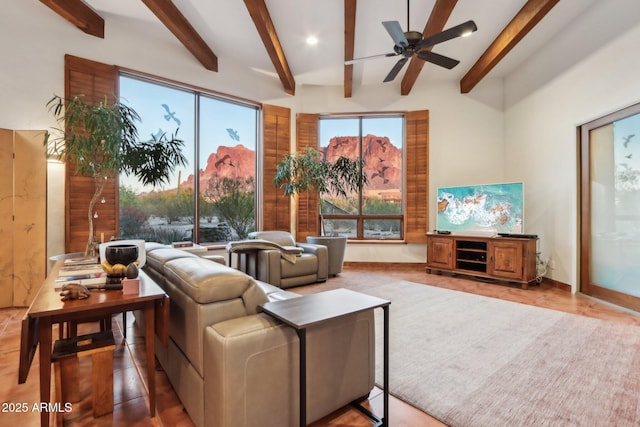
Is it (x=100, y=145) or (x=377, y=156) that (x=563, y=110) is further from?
(x=100, y=145)

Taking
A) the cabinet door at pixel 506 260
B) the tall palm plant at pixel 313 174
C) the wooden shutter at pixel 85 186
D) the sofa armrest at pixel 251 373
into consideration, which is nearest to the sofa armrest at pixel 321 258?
the tall palm plant at pixel 313 174

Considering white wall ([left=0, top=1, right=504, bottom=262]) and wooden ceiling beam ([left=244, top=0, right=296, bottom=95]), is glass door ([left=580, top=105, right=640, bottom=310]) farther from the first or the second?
wooden ceiling beam ([left=244, top=0, right=296, bottom=95])

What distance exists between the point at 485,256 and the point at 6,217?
648cm

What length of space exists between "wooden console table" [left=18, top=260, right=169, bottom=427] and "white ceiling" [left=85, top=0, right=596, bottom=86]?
3718mm

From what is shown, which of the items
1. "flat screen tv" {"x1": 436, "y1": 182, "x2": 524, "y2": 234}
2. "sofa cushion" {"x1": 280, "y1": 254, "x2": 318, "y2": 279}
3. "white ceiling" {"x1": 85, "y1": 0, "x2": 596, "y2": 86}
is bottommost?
"sofa cushion" {"x1": 280, "y1": 254, "x2": 318, "y2": 279}

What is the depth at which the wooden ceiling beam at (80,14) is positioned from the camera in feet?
11.4

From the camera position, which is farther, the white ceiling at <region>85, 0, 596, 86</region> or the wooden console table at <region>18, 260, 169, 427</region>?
the white ceiling at <region>85, 0, 596, 86</region>

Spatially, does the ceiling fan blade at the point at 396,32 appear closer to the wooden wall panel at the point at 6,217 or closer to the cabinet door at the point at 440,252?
the cabinet door at the point at 440,252

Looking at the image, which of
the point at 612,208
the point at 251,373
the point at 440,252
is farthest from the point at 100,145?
the point at 612,208

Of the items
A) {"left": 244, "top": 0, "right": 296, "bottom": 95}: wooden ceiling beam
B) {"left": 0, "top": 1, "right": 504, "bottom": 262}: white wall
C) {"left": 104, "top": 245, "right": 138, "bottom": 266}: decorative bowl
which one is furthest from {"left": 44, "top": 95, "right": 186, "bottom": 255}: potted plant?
{"left": 244, "top": 0, "right": 296, "bottom": 95}: wooden ceiling beam

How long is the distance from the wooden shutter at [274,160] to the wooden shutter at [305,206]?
0.72 feet

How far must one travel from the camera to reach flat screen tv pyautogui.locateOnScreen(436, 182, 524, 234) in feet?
15.7

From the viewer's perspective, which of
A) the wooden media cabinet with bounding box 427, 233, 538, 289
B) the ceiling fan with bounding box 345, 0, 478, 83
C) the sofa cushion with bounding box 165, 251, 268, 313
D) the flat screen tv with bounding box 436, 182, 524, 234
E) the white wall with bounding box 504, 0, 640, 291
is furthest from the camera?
the flat screen tv with bounding box 436, 182, 524, 234

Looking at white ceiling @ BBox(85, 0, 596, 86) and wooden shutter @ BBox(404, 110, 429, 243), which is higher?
white ceiling @ BBox(85, 0, 596, 86)
